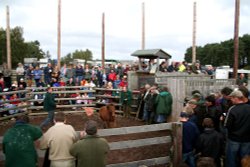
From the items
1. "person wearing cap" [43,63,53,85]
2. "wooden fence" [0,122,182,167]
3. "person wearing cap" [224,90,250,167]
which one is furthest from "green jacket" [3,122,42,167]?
"person wearing cap" [43,63,53,85]

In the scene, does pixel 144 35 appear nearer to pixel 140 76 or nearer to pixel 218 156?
pixel 140 76

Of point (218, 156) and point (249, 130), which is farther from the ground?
point (249, 130)

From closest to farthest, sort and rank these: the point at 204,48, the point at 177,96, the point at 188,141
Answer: the point at 188,141
the point at 177,96
the point at 204,48

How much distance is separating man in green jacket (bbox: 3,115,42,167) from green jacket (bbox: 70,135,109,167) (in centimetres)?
65

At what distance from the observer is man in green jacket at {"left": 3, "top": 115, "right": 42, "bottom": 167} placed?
4680 mm

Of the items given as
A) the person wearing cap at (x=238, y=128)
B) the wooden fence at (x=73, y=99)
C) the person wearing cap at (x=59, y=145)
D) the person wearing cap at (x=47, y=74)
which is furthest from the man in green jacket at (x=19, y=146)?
the person wearing cap at (x=47, y=74)

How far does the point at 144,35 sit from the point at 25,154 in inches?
1115

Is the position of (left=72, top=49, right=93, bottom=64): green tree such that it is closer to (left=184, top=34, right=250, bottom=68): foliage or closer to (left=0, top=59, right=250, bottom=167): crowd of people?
(left=184, top=34, right=250, bottom=68): foliage

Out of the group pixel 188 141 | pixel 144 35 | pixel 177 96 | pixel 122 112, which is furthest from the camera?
pixel 144 35

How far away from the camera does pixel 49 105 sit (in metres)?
11.5

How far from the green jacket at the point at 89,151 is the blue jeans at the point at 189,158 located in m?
2.26

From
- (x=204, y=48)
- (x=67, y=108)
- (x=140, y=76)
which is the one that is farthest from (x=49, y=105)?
(x=204, y=48)

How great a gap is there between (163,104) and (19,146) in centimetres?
710

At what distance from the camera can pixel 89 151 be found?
463 centimetres
